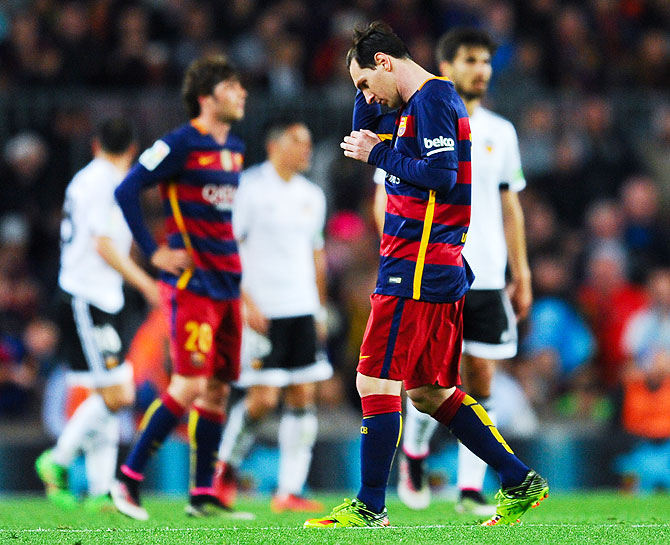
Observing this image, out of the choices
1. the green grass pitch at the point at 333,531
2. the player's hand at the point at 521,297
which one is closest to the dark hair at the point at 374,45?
the green grass pitch at the point at 333,531

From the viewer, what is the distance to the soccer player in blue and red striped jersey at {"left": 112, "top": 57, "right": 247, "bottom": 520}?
655cm

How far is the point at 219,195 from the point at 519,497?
250 cm

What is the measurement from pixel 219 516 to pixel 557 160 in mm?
6915

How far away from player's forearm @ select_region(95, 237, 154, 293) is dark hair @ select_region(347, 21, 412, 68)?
253 centimetres

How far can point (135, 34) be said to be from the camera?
1206 centimetres

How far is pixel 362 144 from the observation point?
5.14 m

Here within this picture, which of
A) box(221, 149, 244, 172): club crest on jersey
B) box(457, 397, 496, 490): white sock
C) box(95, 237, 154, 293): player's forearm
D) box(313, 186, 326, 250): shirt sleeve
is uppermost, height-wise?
box(221, 149, 244, 172): club crest on jersey

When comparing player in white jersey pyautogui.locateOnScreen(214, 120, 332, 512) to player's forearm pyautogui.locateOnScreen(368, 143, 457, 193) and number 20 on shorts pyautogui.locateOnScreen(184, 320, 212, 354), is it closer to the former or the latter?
number 20 on shorts pyautogui.locateOnScreen(184, 320, 212, 354)

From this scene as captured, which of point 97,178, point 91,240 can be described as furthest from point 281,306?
point 97,178

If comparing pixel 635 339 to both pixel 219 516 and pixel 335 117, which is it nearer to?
pixel 335 117

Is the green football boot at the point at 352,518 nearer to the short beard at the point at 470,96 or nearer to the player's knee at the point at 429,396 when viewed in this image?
the player's knee at the point at 429,396

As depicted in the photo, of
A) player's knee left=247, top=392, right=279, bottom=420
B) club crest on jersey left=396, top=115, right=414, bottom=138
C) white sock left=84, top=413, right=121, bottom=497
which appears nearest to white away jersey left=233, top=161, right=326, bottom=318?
player's knee left=247, top=392, right=279, bottom=420

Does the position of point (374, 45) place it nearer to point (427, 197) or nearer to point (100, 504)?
point (427, 197)

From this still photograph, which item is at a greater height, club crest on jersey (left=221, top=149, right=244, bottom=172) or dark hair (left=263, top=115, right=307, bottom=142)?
dark hair (left=263, top=115, right=307, bottom=142)
